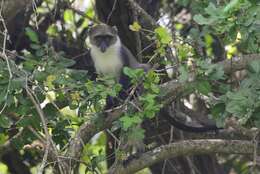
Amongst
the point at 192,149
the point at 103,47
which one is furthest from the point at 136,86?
the point at 103,47

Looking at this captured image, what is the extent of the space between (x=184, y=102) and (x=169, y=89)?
176cm

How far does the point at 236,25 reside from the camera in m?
3.94

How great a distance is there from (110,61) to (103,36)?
0.24 m

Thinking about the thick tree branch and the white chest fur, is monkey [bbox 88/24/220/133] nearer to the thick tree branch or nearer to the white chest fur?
the white chest fur

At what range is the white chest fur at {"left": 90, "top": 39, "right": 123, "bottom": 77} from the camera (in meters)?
6.39

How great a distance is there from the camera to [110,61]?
641 centimetres

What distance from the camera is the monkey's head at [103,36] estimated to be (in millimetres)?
6324

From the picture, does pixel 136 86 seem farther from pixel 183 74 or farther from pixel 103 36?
pixel 103 36

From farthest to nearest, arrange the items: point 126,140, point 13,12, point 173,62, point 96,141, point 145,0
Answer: point 96,141 < point 145,0 < point 13,12 < point 173,62 < point 126,140

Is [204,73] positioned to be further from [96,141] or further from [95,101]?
[96,141]

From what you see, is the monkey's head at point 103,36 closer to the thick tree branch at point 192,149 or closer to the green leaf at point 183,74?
the thick tree branch at point 192,149

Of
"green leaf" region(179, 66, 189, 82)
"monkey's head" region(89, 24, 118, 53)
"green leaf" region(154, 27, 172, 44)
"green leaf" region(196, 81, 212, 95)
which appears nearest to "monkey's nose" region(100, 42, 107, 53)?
"monkey's head" region(89, 24, 118, 53)

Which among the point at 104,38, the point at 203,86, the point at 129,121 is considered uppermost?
the point at 104,38

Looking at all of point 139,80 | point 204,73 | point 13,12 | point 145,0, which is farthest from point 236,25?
point 145,0
